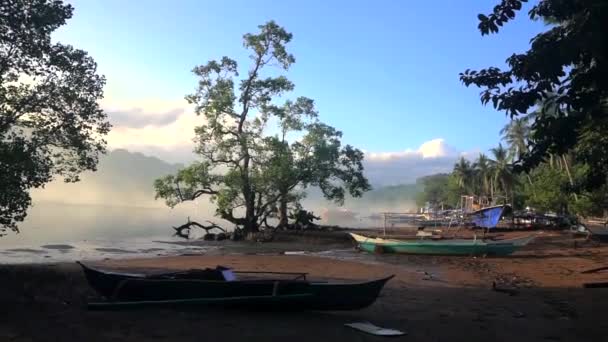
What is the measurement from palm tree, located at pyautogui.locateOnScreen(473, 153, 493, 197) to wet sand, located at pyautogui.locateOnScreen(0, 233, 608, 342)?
56.6 metres

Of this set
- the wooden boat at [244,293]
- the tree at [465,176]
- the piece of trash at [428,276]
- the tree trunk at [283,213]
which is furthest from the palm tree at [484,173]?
the wooden boat at [244,293]

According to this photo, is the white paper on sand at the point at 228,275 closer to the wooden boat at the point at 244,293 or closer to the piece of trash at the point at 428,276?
the wooden boat at the point at 244,293

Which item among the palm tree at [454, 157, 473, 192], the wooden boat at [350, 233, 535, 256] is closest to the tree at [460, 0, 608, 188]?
the wooden boat at [350, 233, 535, 256]

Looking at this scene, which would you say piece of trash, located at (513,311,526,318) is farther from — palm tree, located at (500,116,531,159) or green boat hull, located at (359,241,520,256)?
Answer: palm tree, located at (500,116,531,159)

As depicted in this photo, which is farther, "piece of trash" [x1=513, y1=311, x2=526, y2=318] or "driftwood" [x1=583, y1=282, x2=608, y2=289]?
"driftwood" [x1=583, y1=282, x2=608, y2=289]

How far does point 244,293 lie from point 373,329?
2860 mm

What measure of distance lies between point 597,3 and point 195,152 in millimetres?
35609

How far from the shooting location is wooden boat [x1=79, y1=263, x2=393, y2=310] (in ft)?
34.8

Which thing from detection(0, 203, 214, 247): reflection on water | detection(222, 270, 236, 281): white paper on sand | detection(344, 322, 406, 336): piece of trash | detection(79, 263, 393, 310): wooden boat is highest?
detection(0, 203, 214, 247): reflection on water

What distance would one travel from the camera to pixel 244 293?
10797 mm

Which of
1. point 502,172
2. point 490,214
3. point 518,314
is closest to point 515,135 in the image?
point 502,172

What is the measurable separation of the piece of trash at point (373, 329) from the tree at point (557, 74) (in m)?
3.91

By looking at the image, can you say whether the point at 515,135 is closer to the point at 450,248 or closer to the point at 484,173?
the point at 484,173

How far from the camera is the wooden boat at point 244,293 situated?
10617 millimetres
